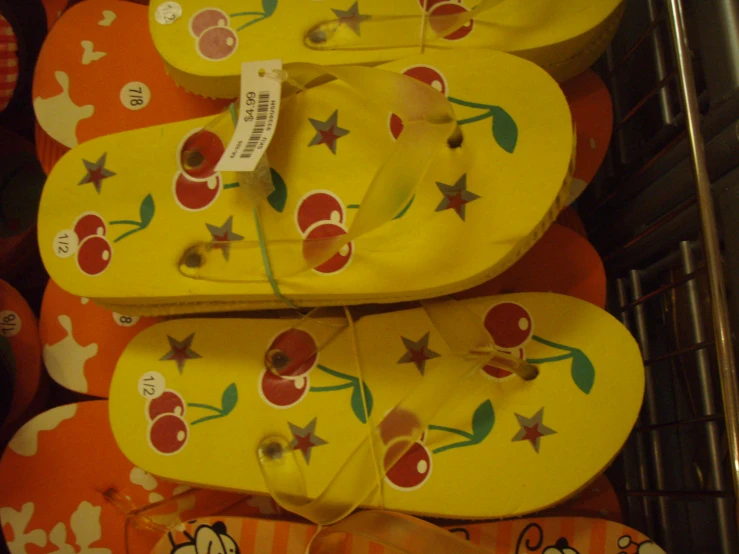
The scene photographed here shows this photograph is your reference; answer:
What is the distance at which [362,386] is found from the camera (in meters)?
0.57

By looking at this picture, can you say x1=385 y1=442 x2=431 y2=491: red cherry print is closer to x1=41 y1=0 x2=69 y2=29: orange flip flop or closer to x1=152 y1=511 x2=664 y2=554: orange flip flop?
x1=152 y1=511 x2=664 y2=554: orange flip flop

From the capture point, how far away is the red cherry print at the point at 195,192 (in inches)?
23.5

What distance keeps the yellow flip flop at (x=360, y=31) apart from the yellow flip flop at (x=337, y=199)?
0.04 metres

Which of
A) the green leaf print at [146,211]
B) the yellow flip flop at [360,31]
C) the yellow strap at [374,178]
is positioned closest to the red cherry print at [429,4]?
the yellow flip flop at [360,31]

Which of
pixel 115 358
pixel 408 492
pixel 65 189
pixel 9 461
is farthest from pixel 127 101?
pixel 408 492

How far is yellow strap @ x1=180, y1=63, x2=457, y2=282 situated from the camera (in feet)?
1.60

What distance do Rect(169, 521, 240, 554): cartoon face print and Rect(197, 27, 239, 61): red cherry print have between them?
487 millimetres

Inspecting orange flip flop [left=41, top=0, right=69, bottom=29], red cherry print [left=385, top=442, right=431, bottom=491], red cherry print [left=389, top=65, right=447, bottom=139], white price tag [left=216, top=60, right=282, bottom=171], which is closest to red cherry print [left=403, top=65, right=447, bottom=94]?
red cherry print [left=389, top=65, right=447, bottom=139]

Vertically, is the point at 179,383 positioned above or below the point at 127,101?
below

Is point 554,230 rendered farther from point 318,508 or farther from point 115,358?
point 115,358

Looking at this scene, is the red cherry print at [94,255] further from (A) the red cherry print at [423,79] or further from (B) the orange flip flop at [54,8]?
(B) the orange flip flop at [54,8]

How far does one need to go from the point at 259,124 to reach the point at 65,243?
0.25m

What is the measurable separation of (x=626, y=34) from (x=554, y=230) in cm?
26

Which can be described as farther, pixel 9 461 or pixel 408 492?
pixel 9 461
